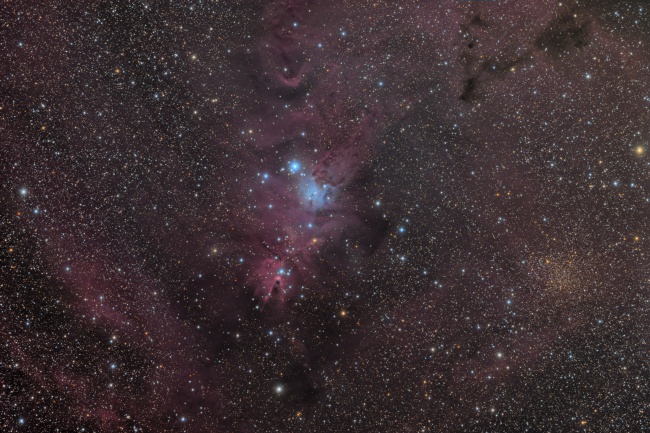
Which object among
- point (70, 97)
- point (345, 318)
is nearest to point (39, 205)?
point (70, 97)

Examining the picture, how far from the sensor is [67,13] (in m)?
3.04

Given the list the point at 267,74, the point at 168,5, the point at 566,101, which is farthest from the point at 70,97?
the point at 566,101

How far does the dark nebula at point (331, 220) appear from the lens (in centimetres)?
309

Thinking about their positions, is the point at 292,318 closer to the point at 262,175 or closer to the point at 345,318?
the point at 345,318

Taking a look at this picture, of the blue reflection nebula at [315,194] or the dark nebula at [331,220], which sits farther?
the blue reflection nebula at [315,194]

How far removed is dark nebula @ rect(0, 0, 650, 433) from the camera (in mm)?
3092

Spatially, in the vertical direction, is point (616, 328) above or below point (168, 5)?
below

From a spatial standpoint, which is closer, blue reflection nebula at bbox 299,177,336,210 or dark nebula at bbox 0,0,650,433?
dark nebula at bbox 0,0,650,433

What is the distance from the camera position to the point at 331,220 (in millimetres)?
3344

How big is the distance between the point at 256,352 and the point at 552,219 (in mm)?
3203

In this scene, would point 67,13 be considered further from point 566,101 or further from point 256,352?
point 566,101

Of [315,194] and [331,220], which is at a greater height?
[315,194]

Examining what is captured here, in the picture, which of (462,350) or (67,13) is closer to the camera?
(67,13)

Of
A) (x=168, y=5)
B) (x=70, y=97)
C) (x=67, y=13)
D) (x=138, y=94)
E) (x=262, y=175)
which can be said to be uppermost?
(x=67, y=13)
